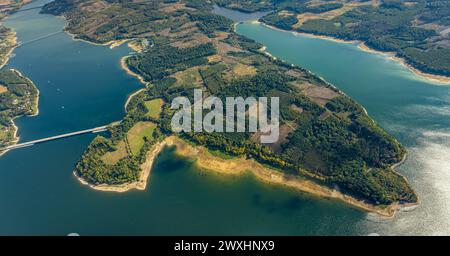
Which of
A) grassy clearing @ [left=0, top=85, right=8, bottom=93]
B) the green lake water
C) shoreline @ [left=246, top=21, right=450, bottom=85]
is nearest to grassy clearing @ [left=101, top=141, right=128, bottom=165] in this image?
the green lake water

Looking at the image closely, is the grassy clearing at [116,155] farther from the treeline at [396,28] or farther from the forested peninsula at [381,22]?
the treeline at [396,28]

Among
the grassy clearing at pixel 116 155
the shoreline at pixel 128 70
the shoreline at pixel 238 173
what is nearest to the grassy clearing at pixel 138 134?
the grassy clearing at pixel 116 155

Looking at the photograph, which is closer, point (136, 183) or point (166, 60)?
point (136, 183)

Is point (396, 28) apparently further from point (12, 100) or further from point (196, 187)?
point (12, 100)

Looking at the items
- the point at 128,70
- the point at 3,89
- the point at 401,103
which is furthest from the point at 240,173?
the point at 3,89

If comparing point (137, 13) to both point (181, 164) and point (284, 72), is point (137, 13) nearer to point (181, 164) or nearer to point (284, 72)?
point (284, 72)

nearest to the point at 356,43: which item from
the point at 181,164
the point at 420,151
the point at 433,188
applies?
the point at 420,151

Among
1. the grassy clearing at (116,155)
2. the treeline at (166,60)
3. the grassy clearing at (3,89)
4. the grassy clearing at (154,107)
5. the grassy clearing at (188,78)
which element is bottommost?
the grassy clearing at (116,155)
